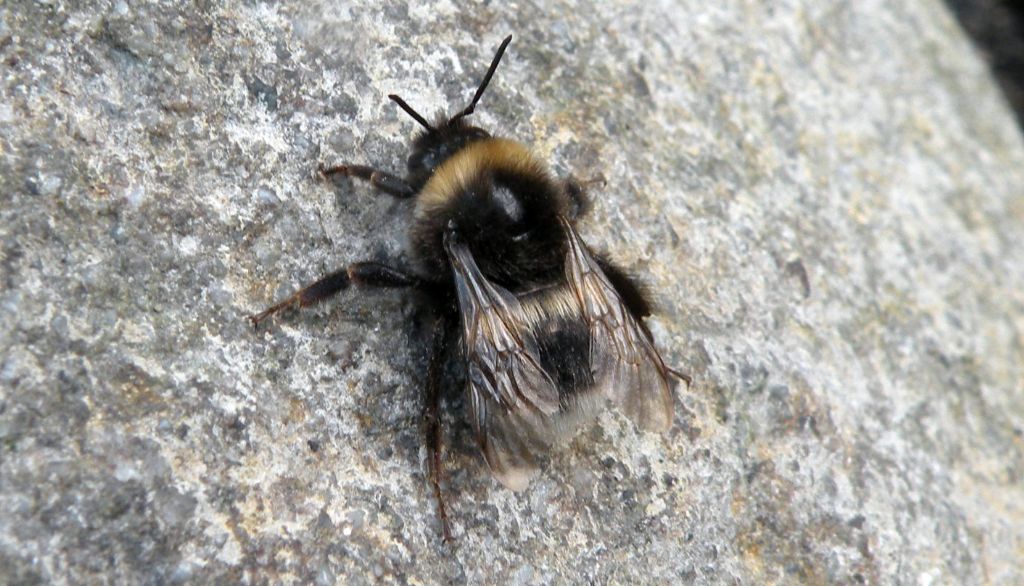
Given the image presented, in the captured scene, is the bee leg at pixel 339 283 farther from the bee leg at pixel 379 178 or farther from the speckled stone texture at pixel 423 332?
the bee leg at pixel 379 178

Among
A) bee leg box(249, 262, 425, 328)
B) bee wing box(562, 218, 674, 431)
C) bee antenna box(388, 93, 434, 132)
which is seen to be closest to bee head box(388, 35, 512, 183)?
bee antenna box(388, 93, 434, 132)

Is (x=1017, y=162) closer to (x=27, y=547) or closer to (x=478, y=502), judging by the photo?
(x=478, y=502)

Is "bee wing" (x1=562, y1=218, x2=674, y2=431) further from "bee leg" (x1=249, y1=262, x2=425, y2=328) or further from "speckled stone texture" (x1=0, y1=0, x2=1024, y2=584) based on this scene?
"bee leg" (x1=249, y1=262, x2=425, y2=328)

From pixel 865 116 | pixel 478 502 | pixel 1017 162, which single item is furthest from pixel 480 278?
pixel 1017 162

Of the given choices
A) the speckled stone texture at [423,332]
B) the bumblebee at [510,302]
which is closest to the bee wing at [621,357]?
the bumblebee at [510,302]

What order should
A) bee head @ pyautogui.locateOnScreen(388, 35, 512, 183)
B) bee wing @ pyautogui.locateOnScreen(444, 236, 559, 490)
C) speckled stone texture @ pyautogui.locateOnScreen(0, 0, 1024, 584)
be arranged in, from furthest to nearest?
bee head @ pyautogui.locateOnScreen(388, 35, 512, 183) < bee wing @ pyautogui.locateOnScreen(444, 236, 559, 490) < speckled stone texture @ pyautogui.locateOnScreen(0, 0, 1024, 584)

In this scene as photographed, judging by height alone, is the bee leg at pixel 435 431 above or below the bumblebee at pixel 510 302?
below
